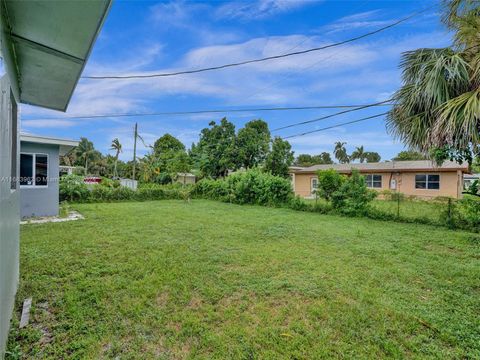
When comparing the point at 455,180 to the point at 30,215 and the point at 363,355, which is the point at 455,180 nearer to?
the point at 363,355

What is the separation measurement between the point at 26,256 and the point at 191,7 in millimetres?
7639

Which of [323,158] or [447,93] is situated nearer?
[447,93]

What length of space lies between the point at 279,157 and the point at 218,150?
5.07 m

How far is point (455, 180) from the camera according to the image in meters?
14.9

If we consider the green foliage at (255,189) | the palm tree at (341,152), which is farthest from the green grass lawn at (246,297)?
the palm tree at (341,152)

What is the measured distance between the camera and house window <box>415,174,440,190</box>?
15703 mm

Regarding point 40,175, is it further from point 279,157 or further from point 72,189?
point 279,157

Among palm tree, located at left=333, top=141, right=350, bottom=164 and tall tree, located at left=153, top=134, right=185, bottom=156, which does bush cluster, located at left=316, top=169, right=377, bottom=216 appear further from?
palm tree, located at left=333, top=141, right=350, bottom=164

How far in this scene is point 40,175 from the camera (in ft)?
28.1

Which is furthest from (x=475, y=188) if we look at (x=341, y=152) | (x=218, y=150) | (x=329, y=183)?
(x=341, y=152)

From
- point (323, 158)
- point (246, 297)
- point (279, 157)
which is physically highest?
point (323, 158)

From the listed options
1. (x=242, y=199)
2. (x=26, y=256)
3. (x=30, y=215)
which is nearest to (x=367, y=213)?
(x=242, y=199)

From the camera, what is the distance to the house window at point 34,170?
8180mm

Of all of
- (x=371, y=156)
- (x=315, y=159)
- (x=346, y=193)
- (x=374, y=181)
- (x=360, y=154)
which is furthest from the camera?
(x=315, y=159)
